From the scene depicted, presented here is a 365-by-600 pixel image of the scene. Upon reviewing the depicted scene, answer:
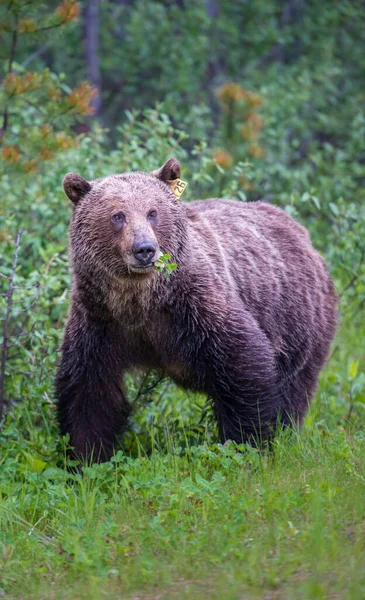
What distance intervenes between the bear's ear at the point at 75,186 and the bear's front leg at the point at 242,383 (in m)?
1.29

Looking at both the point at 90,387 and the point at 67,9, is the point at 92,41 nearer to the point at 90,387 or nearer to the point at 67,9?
the point at 67,9

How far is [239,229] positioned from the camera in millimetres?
6688

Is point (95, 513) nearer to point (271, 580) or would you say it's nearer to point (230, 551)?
point (230, 551)

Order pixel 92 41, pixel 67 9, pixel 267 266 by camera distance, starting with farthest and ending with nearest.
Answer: pixel 92 41 → pixel 67 9 → pixel 267 266

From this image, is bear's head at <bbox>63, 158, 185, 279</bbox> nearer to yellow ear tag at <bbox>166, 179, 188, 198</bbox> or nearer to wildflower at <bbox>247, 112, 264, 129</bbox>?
yellow ear tag at <bbox>166, 179, 188, 198</bbox>

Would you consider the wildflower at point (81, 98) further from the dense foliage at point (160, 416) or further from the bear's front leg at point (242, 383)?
the bear's front leg at point (242, 383)

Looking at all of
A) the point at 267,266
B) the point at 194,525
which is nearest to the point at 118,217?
the point at 267,266

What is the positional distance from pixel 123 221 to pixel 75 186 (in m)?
0.54

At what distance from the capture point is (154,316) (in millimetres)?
5832

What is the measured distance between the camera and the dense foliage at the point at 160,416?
13.8ft

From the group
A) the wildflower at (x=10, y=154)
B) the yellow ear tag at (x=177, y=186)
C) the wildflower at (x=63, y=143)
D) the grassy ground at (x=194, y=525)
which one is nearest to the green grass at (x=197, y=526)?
the grassy ground at (x=194, y=525)

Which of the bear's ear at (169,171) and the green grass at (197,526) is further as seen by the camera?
the bear's ear at (169,171)

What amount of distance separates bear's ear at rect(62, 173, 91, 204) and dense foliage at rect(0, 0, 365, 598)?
72cm

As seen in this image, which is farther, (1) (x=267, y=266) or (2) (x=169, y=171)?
(1) (x=267, y=266)
